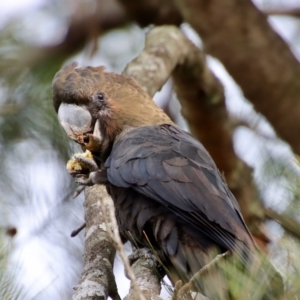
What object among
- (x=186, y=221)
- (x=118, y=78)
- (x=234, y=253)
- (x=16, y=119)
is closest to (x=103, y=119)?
(x=118, y=78)

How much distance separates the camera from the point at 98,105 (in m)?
3.37

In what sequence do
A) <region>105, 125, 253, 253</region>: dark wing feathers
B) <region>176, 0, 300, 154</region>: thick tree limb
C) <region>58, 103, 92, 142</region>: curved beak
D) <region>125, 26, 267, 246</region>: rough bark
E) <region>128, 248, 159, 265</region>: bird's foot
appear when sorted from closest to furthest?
<region>105, 125, 253, 253</region>: dark wing feathers, <region>128, 248, 159, 265</region>: bird's foot, <region>58, 103, 92, 142</region>: curved beak, <region>176, 0, 300, 154</region>: thick tree limb, <region>125, 26, 267, 246</region>: rough bark

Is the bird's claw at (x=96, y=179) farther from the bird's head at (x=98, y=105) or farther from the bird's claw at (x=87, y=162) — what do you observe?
the bird's head at (x=98, y=105)

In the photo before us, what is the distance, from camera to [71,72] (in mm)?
3402

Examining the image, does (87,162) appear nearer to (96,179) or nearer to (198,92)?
(96,179)

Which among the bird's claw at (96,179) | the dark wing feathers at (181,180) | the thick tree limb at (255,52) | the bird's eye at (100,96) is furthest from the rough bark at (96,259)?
the thick tree limb at (255,52)

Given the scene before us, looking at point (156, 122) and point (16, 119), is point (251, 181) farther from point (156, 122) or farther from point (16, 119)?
point (16, 119)

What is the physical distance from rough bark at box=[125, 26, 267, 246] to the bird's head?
0.49m

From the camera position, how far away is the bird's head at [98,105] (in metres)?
3.25

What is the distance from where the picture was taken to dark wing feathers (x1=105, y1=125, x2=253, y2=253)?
2611 millimetres

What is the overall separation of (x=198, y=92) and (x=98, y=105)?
43.1 inches

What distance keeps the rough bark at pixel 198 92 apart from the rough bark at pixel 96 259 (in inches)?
45.0

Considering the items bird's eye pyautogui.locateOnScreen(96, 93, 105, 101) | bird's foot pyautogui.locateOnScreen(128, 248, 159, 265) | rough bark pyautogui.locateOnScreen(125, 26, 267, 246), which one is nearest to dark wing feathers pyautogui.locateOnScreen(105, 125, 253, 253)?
bird's foot pyautogui.locateOnScreen(128, 248, 159, 265)

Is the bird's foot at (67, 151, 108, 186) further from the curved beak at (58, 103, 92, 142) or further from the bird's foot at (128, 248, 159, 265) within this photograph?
the bird's foot at (128, 248, 159, 265)
